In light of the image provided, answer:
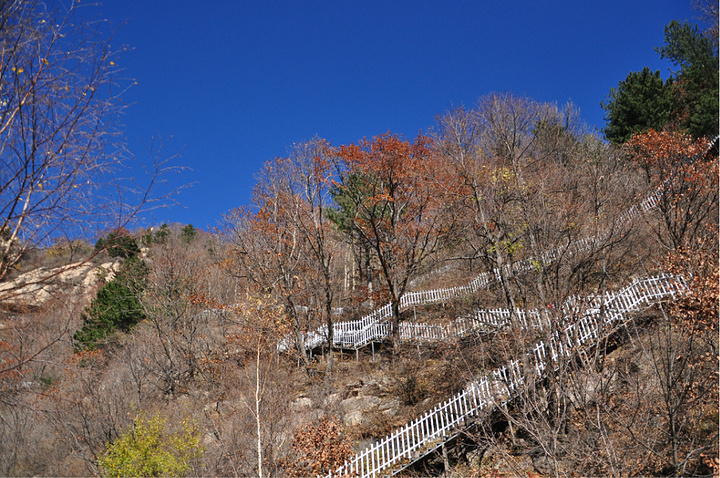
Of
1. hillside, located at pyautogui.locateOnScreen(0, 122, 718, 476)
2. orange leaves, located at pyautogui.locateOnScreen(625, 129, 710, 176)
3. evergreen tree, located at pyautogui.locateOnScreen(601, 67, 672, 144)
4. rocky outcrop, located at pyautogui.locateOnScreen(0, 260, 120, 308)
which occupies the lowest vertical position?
hillside, located at pyautogui.locateOnScreen(0, 122, 718, 476)

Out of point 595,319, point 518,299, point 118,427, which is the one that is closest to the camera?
point 595,319

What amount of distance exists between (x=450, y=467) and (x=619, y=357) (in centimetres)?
593

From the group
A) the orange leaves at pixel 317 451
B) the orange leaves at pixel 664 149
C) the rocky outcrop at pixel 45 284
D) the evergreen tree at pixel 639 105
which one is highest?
the evergreen tree at pixel 639 105

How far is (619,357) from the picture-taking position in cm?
1271

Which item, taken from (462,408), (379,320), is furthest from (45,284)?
(379,320)

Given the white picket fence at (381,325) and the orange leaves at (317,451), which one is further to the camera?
the white picket fence at (381,325)

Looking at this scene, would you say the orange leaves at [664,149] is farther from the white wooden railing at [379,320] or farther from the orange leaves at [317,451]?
the orange leaves at [317,451]

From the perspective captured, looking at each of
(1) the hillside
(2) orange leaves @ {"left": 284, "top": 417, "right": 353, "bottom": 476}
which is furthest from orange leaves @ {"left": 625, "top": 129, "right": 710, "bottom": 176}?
(2) orange leaves @ {"left": 284, "top": 417, "right": 353, "bottom": 476}

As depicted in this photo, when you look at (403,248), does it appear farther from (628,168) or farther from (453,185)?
(628,168)

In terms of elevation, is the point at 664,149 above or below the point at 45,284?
above

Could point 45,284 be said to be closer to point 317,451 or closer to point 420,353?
point 317,451

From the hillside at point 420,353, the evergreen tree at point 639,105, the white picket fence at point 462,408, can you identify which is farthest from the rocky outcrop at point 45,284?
the evergreen tree at point 639,105

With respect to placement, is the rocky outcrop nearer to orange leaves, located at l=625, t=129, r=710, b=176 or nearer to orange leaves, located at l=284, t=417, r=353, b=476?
orange leaves, located at l=284, t=417, r=353, b=476

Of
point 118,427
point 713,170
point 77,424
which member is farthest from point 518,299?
point 77,424
